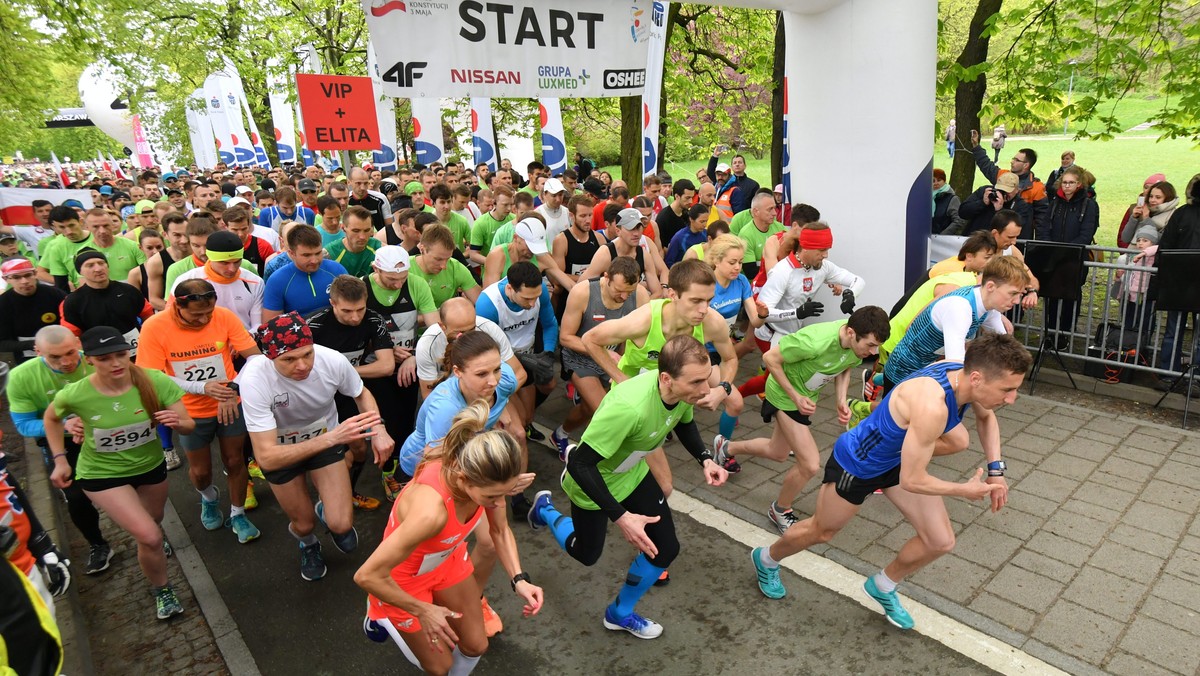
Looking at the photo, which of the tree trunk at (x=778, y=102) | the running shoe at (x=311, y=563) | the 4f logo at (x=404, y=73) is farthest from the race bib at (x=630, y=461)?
the tree trunk at (x=778, y=102)

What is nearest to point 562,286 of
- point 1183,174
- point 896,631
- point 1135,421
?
point 896,631

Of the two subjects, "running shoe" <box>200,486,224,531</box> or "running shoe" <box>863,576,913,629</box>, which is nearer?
"running shoe" <box>863,576,913,629</box>

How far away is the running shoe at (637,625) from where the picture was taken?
391 centimetres

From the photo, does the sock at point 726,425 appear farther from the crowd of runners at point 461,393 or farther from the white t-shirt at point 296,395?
the white t-shirt at point 296,395

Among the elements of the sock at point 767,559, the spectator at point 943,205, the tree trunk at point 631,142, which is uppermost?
the tree trunk at point 631,142

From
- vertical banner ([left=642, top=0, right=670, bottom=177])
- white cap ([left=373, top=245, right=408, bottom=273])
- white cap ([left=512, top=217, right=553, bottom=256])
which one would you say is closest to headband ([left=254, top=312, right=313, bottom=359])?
white cap ([left=373, top=245, right=408, bottom=273])

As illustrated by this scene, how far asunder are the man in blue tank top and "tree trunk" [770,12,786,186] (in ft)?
29.5

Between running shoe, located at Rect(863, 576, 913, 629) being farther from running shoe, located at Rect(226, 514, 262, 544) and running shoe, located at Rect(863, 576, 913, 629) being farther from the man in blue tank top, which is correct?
running shoe, located at Rect(226, 514, 262, 544)

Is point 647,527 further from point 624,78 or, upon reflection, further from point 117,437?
point 624,78

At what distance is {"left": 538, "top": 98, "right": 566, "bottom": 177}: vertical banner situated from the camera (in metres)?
13.9

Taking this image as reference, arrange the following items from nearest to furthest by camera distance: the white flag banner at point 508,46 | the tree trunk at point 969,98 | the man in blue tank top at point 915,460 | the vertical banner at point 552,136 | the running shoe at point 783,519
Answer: the man in blue tank top at point 915,460
the running shoe at point 783,519
the white flag banner at point 508,46
the tree trunk at point 969,98
the vertical banner at point 552,136

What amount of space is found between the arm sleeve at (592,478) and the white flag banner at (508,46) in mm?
4534

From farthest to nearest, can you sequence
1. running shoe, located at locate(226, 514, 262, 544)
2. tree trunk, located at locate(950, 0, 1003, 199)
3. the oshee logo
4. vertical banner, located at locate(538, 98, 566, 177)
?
1. vertical banner, located at locate(538, 98, 566, 177)
2. tree trunk, located at locate(950, 0, 1003, 199)
3. the oshee logo
4. running shoe, located at locate(226, 514, 262, 544)

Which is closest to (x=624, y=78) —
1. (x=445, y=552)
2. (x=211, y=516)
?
(x=211, y=516)
